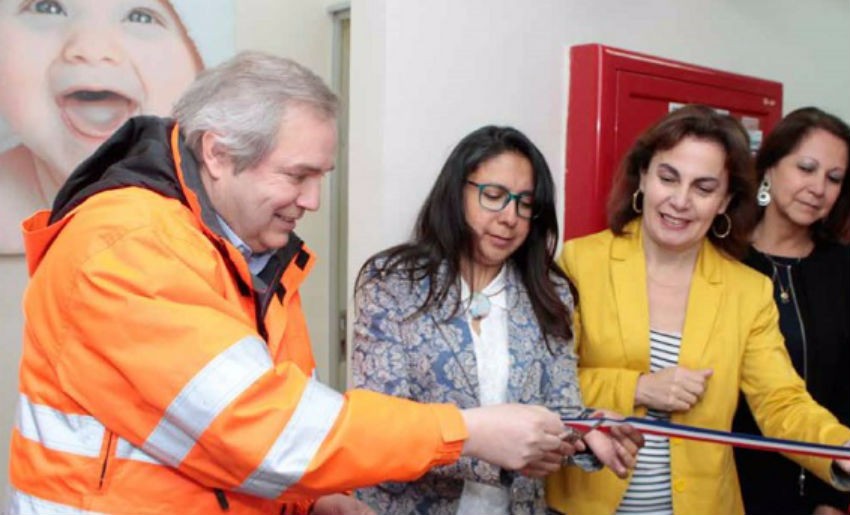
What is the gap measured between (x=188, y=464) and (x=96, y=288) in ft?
0.94

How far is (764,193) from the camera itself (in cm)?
251

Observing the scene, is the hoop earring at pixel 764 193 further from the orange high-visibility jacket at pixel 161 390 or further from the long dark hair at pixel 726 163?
the orange high-visibility jacket at pixel 161 390

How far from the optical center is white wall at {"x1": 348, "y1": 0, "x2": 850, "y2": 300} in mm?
2281

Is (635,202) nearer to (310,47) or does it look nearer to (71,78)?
(310,47)

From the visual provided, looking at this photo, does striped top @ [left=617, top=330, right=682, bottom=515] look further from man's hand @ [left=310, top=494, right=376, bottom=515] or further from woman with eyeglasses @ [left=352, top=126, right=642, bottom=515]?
man's hand @ [left=310, top=494, right=376, bottom=515]

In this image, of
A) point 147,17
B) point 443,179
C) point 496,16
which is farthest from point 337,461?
point 147,17

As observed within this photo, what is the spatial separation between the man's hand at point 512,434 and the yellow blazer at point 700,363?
541 mm

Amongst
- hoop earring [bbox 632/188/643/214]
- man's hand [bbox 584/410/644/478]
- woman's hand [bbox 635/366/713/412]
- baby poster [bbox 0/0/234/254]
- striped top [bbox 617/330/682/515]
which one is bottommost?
striped top [bbox 617/330/682/515]

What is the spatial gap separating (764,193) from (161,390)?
2.01m

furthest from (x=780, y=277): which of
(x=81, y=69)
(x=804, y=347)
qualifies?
(x=81, y=69)

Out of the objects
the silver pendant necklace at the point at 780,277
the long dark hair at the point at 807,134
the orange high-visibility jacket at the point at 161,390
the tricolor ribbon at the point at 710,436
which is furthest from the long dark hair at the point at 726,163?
the orange high-visibility jacket at the point at 161,390

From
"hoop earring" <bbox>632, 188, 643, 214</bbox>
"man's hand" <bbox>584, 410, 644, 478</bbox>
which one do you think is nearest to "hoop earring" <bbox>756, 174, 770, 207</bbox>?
"hoop earring" <bbox>632, 188, 643, 214</bbox>

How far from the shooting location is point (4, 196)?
2463 mm

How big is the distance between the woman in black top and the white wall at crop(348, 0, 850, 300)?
2.28 feet
